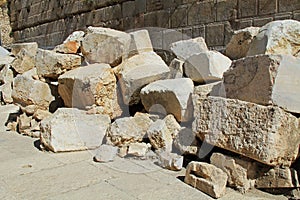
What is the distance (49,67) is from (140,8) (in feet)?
7.08

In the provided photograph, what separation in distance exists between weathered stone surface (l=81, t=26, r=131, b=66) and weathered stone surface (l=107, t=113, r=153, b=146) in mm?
1188

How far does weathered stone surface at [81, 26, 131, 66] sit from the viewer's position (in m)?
4.31

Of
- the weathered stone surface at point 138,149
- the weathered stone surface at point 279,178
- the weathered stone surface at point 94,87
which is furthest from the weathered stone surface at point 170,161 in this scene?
the weathered stone surface at point 94,87

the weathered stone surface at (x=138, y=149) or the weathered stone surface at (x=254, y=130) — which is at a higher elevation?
the weathered stone surface at (x=254, y=130)

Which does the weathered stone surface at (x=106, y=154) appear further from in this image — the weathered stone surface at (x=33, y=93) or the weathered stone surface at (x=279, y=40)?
the weathered stone surface at (x=33, y=93)

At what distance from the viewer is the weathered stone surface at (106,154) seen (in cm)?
316

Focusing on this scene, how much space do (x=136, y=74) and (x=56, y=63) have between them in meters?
1.47

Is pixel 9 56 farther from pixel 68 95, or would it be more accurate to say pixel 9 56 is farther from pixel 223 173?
pixel 223 173

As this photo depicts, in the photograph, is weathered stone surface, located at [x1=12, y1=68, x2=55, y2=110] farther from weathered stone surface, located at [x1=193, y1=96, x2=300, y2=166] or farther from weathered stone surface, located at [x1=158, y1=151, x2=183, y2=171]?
weathered stone surface, located at [x1=193, y1=96, x2=300, y2=166]

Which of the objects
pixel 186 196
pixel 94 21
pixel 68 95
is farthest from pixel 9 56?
pixel 186 196

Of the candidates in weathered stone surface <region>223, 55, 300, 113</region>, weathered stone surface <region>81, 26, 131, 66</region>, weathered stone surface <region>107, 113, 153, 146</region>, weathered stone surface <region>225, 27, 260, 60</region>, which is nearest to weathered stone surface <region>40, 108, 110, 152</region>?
weathered stone surface <region>107, 113, 153, 146</region>

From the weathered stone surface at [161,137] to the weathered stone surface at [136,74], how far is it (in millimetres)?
724

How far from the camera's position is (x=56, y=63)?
466cm

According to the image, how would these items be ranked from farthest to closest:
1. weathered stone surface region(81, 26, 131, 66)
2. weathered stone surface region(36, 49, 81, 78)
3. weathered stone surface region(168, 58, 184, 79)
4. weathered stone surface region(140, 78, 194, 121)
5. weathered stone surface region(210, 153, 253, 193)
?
weathered stone surface region(36, 49, 81, 78) < weathered stone surface region(81, 26, 131, 66) < weathered stone surface region(168, 58, 184, 79) < weathered stone surface region(140, 78, 194, 121) < weathered stone surface region(210, 153, 253, 193)
